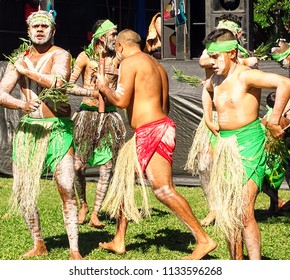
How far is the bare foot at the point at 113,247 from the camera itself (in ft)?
25.2

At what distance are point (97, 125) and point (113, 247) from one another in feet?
6.72

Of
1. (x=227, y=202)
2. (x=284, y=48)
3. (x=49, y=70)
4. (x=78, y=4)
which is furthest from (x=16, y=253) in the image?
(x=78, y=4)

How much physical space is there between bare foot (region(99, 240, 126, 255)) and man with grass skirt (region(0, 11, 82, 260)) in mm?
505

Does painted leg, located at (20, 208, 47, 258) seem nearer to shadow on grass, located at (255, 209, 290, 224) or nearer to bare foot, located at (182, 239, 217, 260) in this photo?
bare foot, located at (182, 239, 217, 260)

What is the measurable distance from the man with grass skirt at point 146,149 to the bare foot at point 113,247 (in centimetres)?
49

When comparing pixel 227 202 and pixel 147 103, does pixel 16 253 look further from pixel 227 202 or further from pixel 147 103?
pixel 227 202

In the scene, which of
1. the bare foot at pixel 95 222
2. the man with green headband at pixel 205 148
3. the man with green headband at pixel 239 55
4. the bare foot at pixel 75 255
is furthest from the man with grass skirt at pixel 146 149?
the bare foot at pixel 95 222

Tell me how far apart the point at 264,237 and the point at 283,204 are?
162 cm

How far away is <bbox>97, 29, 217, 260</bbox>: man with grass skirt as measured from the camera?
7117mm

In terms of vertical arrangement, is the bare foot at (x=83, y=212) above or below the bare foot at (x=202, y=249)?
below

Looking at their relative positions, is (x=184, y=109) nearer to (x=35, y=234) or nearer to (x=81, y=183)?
(x=81, y=183)

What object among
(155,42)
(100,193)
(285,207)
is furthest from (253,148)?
(155,42)

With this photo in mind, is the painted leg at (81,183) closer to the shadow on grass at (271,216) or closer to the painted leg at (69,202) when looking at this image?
the shadow on grass at (271,216)

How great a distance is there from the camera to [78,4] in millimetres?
17578
